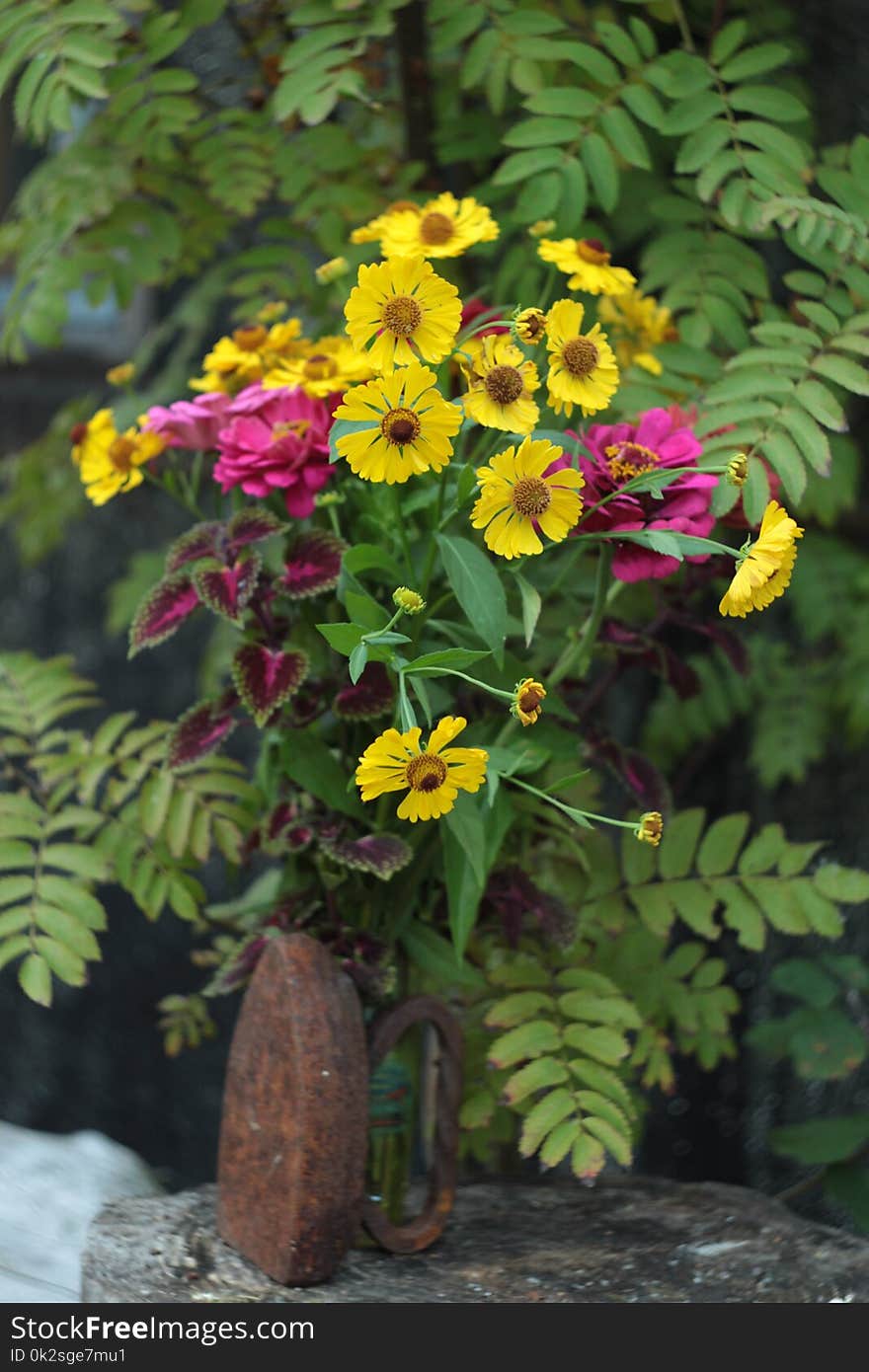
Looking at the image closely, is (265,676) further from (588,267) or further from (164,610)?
(588,267)

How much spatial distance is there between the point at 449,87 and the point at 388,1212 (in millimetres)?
1128

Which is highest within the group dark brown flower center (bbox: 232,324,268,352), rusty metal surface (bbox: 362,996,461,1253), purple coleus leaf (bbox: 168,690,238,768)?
dark brown flower center (bbox: 232,324,268,352)

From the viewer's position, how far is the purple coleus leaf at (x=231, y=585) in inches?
39.5

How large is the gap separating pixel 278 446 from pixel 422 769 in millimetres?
300

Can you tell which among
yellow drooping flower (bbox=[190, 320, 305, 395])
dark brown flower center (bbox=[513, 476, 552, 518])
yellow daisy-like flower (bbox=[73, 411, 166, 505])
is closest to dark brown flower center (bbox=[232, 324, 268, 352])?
yellow drooping flower (bbox=[190, 320, 305, 395])

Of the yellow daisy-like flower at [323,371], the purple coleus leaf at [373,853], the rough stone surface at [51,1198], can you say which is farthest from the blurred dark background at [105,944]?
the purple coleus leaf at [373,853]

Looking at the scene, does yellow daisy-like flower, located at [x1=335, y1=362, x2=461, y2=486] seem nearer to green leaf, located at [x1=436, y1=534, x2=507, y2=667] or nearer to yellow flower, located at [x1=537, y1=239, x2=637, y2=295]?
green leaf, located at [x1=436, y1=534, x2=507, y2=667]

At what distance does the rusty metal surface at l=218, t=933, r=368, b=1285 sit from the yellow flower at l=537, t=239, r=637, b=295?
0.53m

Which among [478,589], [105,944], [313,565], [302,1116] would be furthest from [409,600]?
[105,944]

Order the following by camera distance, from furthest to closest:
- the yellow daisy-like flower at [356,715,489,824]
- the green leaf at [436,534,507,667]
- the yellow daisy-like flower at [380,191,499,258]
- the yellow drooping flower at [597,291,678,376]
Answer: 1. the yellow drooping flower at [597,291,678,376]
2. the yellow daisy-like flower at [380,191,499,258]
3. the green leaf at [436,534,507,667]
4. the yellow daisy-like flower at [356,715,489,824]

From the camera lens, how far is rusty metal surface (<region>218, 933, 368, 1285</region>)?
999mm

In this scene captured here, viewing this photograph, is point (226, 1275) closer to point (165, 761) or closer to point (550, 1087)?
point (550, 1087)

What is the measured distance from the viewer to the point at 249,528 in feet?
3.39

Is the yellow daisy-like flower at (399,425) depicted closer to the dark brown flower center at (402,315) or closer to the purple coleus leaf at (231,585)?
the dark brown flower center at (402,315)
